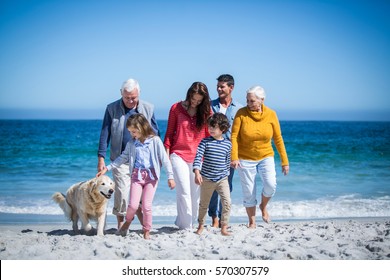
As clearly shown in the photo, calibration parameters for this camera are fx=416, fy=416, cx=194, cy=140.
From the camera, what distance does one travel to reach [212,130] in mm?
4457

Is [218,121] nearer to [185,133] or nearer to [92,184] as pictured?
[185,133]

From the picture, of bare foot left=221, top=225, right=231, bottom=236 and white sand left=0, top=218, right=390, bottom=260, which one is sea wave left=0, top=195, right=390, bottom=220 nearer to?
white sand left=0, top=218, right=390, bottom=260

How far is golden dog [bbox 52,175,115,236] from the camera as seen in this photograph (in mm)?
4391

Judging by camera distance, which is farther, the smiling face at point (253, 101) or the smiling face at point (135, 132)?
the smiling face at point (253, 101)

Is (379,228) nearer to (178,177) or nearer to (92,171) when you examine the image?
(178,177)

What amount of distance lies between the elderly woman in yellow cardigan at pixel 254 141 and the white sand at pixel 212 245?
24.8 inches

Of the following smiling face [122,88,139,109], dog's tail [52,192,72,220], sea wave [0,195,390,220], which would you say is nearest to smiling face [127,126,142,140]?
smiling face [122,88,139,109]

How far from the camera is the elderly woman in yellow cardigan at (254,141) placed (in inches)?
187

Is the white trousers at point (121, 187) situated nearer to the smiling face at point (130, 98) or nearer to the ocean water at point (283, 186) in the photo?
the smiling face at point (130, 98)

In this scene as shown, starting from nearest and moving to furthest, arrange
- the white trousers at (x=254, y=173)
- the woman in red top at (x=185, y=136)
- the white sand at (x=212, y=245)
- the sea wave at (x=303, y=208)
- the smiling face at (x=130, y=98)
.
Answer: the white sand at (x=212, y=245)
the smiling face at (x=130, y=98)
the woman in red top at (x=185, y=136)
the white trousers at (x=254, y=173)
the sea wave at (x=303, y=208)

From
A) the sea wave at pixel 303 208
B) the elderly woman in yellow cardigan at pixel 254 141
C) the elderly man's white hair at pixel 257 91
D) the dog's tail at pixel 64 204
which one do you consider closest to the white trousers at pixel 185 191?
the elderly woman in yellow cardigan at pixel 254 141

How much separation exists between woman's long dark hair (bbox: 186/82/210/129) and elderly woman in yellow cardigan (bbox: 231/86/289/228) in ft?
1.19

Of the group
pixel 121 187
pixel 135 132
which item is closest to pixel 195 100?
pixel 135 132

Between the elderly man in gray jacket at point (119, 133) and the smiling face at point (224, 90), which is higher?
the smiling face at point (224, 90)
